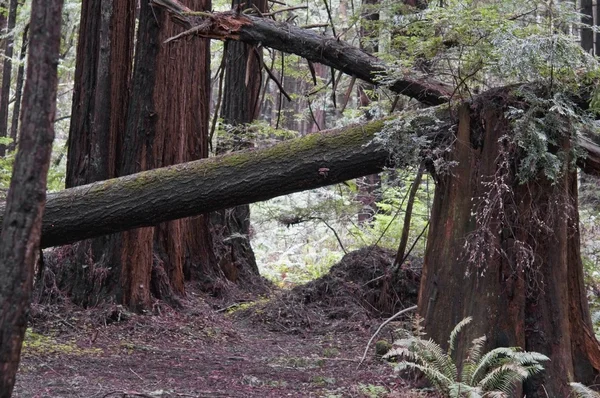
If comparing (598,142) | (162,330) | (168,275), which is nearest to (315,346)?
(162,330)

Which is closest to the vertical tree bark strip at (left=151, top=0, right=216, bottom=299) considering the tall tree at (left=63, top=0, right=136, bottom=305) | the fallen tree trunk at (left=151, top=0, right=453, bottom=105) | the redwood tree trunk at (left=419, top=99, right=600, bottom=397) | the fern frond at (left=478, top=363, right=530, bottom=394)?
the tall tree at (left=63, top=0, right=136, bottom=305)

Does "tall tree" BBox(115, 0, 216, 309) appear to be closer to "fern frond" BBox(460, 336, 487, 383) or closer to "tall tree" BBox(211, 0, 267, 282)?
"tall tree" BBox(211, 0, 267, 282)

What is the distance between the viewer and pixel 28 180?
3568 millimetres

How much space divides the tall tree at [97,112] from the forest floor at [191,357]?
50cm

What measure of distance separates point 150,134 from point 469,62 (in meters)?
4.27

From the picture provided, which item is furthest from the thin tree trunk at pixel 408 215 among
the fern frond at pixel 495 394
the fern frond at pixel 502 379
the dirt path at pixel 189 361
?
the fern frond at pixel 495 394

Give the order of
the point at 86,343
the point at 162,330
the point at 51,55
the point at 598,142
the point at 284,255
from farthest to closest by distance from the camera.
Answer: the point at 284,255
the point at 162,330
the point at 86,343
the point at 598,142
the point at 51,55

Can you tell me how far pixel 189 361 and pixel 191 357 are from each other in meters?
0.25

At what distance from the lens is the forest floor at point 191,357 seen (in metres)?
6.08

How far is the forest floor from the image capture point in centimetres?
608

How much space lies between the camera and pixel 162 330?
8609 millimetres

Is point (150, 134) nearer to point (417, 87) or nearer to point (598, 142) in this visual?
point (417, 87)

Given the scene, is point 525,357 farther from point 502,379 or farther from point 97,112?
point 97,112

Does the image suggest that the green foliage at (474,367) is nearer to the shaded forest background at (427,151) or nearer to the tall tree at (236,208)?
the shaded forest background at (427,151)
